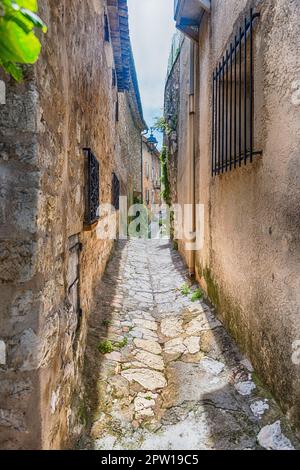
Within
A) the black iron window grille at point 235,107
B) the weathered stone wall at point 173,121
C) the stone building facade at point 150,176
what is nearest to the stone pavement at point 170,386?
the black iron window grille at point 235,107

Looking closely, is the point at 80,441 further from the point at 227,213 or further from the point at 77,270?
the point at 227,213

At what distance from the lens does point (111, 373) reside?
2.71 metres

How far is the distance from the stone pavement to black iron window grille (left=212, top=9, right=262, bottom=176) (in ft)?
5.76

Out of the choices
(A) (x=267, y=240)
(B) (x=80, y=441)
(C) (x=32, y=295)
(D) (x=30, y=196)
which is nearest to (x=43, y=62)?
(D) (x=30, y=196)

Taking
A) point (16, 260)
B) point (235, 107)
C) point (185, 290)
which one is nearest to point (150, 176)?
point (185, 290)

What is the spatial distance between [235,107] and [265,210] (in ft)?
4.01

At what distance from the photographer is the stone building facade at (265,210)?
77.7 inches

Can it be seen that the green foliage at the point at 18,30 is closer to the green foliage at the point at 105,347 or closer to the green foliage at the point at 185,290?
the green foliage at the point at 105,347

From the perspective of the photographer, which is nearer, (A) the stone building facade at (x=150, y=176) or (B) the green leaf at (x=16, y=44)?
(B) the green leaf at (x=16, y=44)

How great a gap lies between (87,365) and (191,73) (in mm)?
4760

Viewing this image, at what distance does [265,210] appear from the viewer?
7.75 ft

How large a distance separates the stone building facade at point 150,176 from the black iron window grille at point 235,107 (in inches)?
568

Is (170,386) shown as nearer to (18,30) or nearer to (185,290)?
(185,290)

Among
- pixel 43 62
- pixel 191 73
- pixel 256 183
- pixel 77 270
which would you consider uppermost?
pixel 191 73
